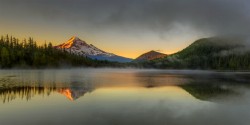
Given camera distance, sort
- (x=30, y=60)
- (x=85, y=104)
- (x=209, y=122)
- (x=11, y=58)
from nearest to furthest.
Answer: (x=209, y=122) < (x=85, y=104) < (x=11, y=58) < (x=30, y=60)

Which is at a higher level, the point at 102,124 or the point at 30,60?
the point at 30,60

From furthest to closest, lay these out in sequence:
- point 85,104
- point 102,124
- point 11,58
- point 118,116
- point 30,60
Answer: point 30,60
point 11,58
point 85,104
point 118,116
point 102,124

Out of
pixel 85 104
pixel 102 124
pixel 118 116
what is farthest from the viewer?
pixel 85 104

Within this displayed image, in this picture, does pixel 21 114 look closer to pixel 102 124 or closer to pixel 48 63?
pixel 102 124

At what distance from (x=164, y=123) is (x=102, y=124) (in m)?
4.47

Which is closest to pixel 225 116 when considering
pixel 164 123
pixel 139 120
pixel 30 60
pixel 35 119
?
pixel 164 123

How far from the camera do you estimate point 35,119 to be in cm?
1756

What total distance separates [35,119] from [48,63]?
19058 centimetres

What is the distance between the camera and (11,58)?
539ft

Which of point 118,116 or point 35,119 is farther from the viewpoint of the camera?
point 118,116

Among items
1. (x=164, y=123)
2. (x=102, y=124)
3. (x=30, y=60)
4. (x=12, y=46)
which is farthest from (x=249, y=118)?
(x=12, y=46)

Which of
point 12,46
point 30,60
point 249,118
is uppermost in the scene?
point 12,46

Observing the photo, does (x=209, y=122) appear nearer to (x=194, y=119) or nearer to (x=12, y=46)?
(x=194, y=119)

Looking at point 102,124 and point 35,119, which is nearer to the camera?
point 102,124
